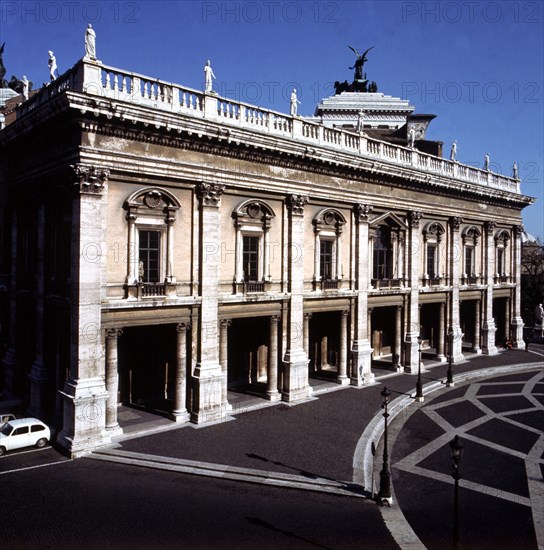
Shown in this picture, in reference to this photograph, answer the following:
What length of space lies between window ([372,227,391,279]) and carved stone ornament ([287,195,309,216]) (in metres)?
7.44

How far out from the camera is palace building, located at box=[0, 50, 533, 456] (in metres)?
19.0

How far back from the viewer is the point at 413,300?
3300cm

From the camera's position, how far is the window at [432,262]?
3522 cm

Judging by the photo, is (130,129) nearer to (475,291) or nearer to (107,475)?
(107,475)

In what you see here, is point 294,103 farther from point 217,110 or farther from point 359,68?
point 359,68

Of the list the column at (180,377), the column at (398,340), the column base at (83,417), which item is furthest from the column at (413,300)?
the column base at (83,417)

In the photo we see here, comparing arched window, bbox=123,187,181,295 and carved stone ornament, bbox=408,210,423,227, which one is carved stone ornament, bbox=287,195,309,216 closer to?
arched window, bbox=123,187,181,295

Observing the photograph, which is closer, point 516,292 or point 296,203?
point 296,203

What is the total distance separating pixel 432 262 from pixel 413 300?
4242mm

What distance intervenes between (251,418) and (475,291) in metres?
24.3

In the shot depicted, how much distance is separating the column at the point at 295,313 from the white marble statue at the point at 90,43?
1125 centimetres

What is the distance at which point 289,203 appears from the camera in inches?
1008

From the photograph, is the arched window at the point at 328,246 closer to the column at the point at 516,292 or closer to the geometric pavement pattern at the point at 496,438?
the geometric pavement pattern at the point at 496,438

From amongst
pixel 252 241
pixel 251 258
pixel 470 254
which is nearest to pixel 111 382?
pixel 251 258
